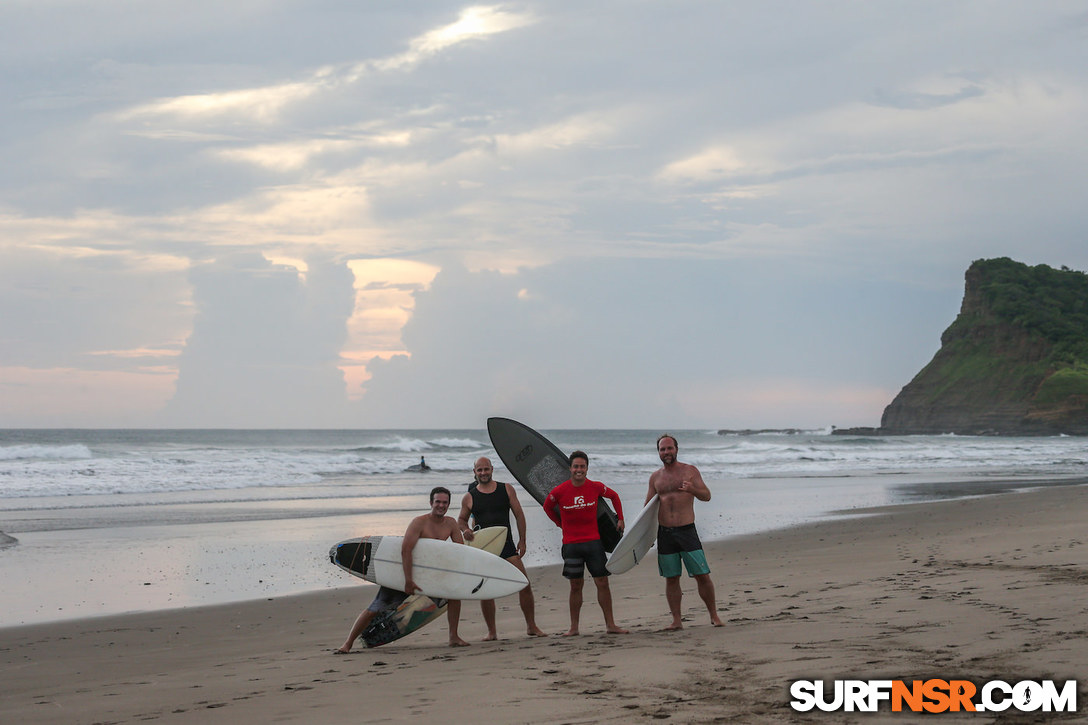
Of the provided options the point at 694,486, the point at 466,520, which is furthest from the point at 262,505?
the point at 694,486

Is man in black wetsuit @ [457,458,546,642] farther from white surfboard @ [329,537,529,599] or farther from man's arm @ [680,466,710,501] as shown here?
man's arm @ [680,466,710,501]

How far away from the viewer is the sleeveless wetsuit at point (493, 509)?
6963 mm

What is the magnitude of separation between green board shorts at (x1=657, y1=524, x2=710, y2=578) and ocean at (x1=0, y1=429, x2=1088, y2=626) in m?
4.75

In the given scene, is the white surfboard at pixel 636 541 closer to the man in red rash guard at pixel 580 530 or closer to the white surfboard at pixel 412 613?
the man in red rash guard at pixel 580 530

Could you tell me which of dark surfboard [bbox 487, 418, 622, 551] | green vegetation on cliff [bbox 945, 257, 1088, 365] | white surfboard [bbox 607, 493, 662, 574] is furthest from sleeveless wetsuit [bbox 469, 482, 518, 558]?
green vegetation on cliff [bbox 945, 257, 1088, 365]

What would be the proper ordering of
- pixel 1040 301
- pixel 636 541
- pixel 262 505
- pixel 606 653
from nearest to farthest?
pixel 606 653 → pixel 636 541 → pixel 262 505 → pixel 1040 301

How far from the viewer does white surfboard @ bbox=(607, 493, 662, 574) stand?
7359 millimetres

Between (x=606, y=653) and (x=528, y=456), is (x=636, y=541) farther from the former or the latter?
(x=528, y=456)

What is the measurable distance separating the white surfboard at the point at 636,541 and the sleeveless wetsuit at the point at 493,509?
0.91m

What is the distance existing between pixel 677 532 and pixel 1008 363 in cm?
8454

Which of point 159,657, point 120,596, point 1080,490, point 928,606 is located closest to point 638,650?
A: point 928,606

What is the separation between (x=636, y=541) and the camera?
24.5ft

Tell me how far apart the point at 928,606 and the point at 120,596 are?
7.69m

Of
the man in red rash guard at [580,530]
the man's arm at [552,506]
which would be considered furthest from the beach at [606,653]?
the man's arm at [552,506]
